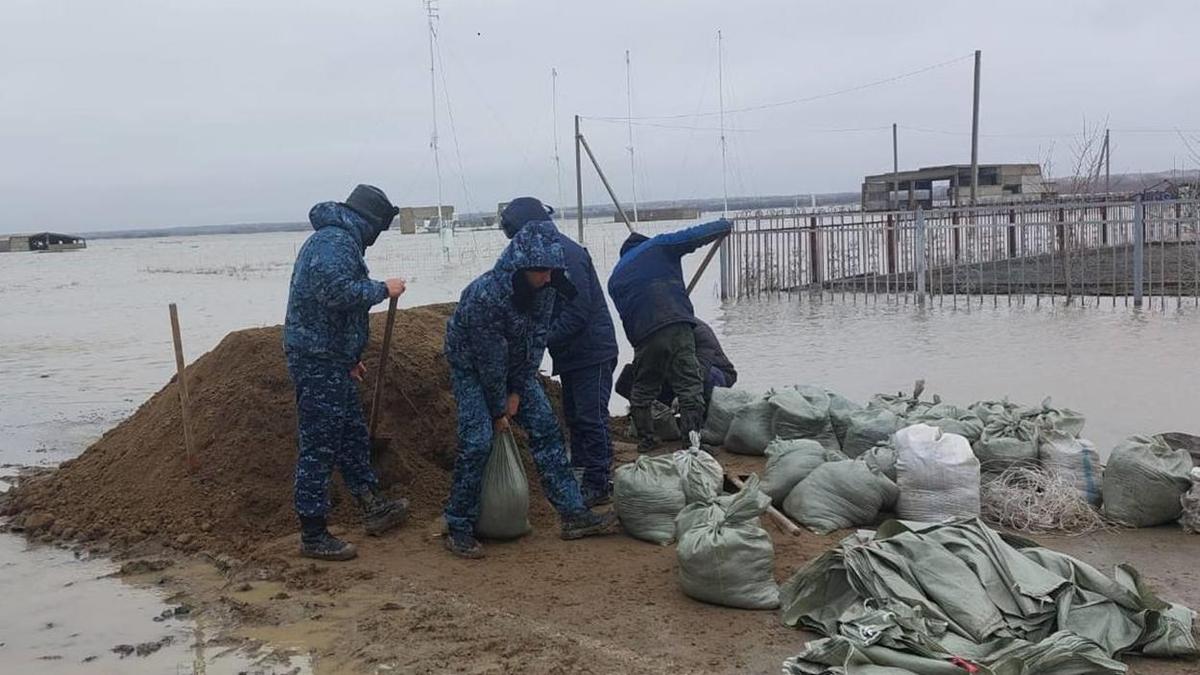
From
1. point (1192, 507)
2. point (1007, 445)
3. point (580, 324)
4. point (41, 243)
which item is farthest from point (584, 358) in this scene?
point (41, 243)

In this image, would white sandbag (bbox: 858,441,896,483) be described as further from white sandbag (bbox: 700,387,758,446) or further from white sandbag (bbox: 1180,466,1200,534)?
white sandbag (bbox: 700,387,758,446)

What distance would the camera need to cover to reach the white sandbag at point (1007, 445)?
536 cm

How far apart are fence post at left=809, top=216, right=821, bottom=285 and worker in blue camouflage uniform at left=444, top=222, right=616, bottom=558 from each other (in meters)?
14.8

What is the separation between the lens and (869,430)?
20.1 feet

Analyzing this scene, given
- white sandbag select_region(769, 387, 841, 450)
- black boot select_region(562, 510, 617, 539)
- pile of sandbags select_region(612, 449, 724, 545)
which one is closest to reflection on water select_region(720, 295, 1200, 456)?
white sandbag select_region(769, 387, 841, 450)

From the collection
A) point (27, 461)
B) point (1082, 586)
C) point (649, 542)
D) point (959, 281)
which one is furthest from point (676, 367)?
point (959, 281)

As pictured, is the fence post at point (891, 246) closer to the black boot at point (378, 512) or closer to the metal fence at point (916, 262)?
the metal fence at point (916, 262)

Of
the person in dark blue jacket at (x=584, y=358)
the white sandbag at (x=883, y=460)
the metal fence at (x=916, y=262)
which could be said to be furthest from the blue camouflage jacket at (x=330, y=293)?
the metal fence at (x=916, y=262)

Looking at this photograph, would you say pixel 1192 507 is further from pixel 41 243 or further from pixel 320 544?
pixel 41 243

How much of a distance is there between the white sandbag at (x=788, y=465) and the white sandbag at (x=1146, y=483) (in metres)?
1.43

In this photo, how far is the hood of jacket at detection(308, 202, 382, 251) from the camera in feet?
15.9

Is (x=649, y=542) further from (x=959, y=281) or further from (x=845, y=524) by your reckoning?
(x=959, y=281)

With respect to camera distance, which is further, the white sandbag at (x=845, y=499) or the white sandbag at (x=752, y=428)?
the white sandbag at (x=752, y=428)

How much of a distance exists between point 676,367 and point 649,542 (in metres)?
1.80
